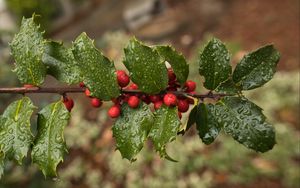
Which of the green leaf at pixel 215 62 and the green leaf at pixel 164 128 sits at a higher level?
the green leaf at pixel 215 62

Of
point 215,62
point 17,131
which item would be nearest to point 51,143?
point 17,131

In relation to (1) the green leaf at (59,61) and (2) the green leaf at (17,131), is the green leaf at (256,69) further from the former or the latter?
(2) the green leaf at (17,131)

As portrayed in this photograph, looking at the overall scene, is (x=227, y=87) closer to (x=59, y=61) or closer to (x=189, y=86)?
(x=189, y=86)

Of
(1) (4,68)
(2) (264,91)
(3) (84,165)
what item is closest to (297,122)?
(2) (264,91)

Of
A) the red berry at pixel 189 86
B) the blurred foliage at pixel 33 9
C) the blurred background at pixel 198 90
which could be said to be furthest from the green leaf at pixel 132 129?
the blurred foliage at pixel 33 9

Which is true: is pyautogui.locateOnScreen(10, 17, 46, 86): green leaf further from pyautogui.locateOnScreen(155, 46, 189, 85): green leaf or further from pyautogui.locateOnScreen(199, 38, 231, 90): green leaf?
pyautogui.locateOnScreen(199, 38, 231, 90): green leaf

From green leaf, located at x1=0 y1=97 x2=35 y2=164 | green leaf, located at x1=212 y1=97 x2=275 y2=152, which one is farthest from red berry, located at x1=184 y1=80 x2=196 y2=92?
green leaf, located at x1=0 y1=97 x2=35 y2=164
